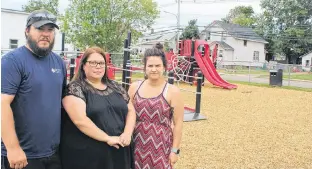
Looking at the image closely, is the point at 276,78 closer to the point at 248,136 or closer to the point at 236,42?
the point at 248,136

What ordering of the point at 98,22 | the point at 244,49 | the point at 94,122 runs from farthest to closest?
1. the point at 244,49
2. the point at 98,22
3. the point at 94,122

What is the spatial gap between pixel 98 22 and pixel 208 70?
10.8m

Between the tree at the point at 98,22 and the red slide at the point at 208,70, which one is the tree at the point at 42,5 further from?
the red slide at the point at 208,70

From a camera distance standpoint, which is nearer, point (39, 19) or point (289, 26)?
point (39, 19)

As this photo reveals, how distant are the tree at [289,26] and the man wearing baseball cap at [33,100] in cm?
4110

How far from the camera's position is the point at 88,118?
7.05 ft

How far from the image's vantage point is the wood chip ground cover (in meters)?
4.55

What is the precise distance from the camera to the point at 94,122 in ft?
7.16

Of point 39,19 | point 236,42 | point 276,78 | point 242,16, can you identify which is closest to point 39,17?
point 39,19

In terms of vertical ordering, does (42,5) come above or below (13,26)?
above

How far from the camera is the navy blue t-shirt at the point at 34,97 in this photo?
193 centimetres

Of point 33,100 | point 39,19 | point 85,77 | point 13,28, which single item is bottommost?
point 33,100

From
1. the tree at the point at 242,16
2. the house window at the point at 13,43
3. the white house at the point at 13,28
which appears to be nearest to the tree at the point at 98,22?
the white house at the point at 13,28

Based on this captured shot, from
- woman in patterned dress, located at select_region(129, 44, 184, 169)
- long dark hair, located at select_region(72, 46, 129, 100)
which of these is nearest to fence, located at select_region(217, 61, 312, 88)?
woman in patterned dress, located at select_region(129, 44, 184, 169)
